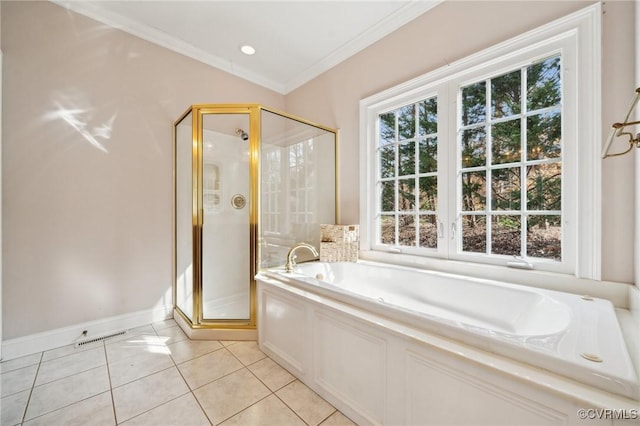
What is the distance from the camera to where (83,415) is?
134 cm

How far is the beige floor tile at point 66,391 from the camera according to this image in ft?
4.57

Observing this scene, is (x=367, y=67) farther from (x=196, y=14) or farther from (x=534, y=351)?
(x=534, y=351)

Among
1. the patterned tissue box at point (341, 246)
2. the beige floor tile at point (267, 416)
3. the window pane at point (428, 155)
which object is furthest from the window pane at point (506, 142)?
the beige floor tile at point (267, 416)

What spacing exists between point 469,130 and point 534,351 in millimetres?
1636

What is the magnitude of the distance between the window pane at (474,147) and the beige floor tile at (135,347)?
272cm

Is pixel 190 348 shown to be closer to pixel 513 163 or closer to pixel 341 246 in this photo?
pixel 341 246

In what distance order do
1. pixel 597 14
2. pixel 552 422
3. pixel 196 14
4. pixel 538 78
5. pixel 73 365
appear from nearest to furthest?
pixel 552 422, pixel 597 14, pixel 538 78, pixel 73 365, pixel 196 14

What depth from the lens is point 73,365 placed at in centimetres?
178

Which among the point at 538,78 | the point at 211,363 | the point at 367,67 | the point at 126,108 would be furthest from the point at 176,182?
the point at 538,78

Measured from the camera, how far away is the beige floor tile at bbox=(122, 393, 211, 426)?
1.29 m

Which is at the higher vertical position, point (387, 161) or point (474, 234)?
point (387, 161)

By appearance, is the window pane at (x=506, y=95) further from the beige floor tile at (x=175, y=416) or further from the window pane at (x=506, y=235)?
the beige floor tile at (x=175, y=416)

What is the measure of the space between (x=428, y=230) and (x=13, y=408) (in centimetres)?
A: 284

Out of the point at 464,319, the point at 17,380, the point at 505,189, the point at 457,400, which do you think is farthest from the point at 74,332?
the point at 505,189
